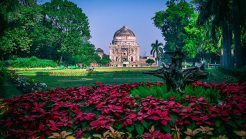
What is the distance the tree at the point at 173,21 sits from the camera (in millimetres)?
52438

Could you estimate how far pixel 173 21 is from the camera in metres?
53.7

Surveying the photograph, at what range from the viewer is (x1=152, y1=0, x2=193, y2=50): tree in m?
52.4

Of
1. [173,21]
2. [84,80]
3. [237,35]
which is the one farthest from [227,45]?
[173,21]

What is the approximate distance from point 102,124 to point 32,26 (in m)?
51.1

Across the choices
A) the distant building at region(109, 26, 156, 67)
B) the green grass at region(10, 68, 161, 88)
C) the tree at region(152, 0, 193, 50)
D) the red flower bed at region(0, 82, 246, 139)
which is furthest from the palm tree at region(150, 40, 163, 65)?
the red flower bed at region(0, 82, 246, 139)

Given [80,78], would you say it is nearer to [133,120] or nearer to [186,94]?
[186,94]

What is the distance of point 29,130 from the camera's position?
4125mm

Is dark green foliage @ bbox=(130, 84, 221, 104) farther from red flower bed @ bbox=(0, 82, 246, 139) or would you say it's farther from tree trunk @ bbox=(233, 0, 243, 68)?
tree trunk @ bbox=(233, 0, 243, 68)

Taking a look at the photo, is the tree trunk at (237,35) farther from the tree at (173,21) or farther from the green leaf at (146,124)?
the tree at (173,21)

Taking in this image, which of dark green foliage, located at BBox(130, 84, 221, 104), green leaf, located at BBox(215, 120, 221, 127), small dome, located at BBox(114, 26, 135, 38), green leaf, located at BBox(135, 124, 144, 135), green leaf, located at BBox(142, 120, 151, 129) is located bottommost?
green leaf, located at BBox(135, 124, 144, 135)

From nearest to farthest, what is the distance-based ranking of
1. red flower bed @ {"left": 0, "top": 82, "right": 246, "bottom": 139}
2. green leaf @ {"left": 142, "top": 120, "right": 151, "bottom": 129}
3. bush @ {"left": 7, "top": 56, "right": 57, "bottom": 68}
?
red flower bed @ {"left": 0, "top": 82, "right": 246, "bottom": 139}, green leaf @ {"left": 142, "top": 120, "right": 151, "bottom": 129}, bush @ {"left": 7, "top": 56, "right": 57, "bottom": 68}

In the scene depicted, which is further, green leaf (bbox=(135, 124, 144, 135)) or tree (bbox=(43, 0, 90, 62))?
tree (bbox=(43, 0, 90, 62))

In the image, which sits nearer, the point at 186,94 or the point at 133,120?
the point at 133,120

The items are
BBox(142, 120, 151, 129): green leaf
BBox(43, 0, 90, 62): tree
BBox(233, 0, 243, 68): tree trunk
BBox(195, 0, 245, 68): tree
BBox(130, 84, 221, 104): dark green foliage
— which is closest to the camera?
BBox(142, 120, 151, 129): green leaf
